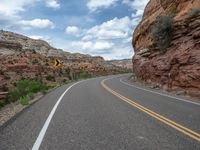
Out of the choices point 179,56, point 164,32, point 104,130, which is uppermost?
point 164,32

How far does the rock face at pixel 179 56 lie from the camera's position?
19480mm

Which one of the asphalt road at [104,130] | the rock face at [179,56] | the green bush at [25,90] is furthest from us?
the green bush at [25,90]

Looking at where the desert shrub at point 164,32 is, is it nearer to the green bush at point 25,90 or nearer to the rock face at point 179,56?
the rock face at point 179,56

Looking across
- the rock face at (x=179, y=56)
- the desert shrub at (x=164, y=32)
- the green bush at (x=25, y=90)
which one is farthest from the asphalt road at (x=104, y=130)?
the desert shrub at (x=164, y=32)

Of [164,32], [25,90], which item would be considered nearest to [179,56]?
[164,32]

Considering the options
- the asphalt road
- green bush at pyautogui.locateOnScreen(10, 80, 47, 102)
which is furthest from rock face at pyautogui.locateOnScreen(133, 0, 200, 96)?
green bush at pyautogui.locateOnScreen(10, 80, 47, 102)

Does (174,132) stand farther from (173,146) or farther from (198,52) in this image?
(198,52)

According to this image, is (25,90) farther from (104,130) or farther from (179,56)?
(104,130)

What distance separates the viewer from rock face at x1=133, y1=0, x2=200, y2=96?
1948 centimetres

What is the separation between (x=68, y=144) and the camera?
663 centimetres

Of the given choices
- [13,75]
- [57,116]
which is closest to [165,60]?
[57,116]

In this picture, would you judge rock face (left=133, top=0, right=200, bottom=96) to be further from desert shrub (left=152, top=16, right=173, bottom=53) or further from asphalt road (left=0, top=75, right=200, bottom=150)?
asphalt road (left=0, top=75, right=200, bottom=150)

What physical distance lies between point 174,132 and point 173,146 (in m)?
1.34

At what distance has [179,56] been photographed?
21.6m
